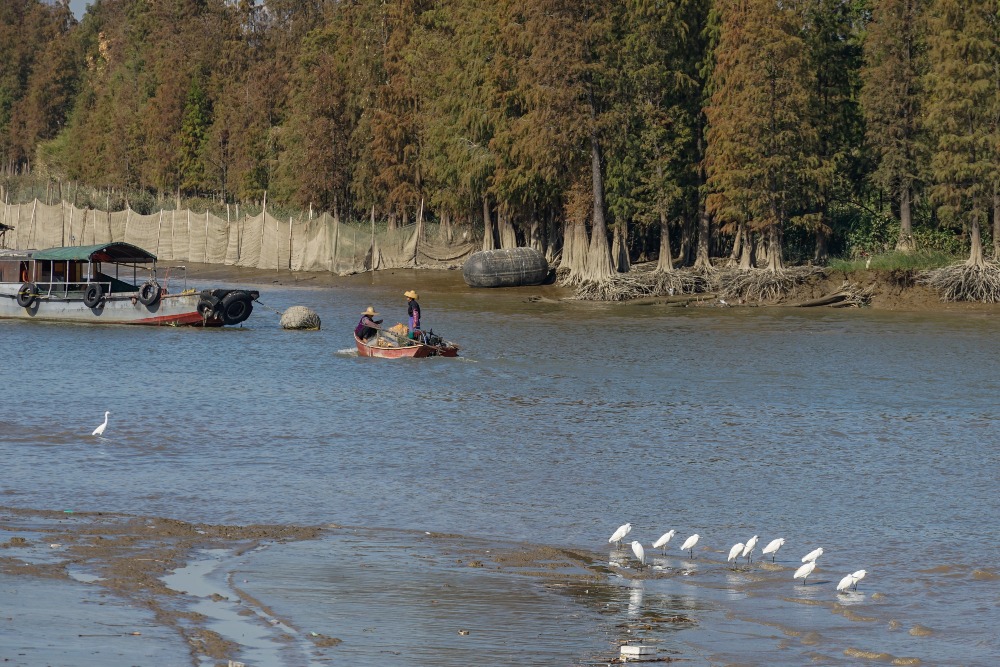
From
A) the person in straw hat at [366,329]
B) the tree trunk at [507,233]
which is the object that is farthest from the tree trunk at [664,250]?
the person in straw hat at [366,329]

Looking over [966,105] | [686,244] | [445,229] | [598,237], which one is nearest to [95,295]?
[598,237]

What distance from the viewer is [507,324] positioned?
48.2 m

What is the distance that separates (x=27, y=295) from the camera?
48.6 m

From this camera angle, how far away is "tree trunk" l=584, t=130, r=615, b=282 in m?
59.0

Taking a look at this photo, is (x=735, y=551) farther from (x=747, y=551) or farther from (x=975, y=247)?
(x=975, y=247)

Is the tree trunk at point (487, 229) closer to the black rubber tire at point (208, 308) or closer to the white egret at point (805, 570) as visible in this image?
the black rubber tire at point (208, 308)

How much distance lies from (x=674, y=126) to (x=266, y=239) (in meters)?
27.5

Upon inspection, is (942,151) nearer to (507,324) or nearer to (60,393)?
(507,324)

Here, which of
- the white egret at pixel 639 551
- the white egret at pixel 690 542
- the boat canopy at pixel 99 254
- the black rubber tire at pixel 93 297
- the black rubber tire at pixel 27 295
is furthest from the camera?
the black rubber tire at pixel 27 295

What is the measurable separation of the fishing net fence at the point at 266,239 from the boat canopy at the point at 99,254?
1897cm

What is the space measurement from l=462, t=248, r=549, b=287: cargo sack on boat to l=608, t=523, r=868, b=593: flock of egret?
46583 millimetres

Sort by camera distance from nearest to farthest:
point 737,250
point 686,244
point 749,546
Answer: point 749,546, point 737,250, point 686,244

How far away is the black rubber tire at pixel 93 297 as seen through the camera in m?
47.4

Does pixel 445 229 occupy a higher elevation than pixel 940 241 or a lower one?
higher
